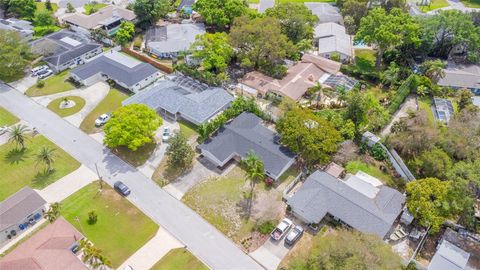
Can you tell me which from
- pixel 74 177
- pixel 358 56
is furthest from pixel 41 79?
pixel 358 56

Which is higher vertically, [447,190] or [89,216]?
[447,190]

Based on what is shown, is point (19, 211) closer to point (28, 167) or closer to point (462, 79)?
point (28, 167)

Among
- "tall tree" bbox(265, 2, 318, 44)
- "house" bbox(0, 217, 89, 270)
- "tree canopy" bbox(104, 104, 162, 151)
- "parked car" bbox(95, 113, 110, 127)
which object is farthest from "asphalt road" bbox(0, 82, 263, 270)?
"tall tree" bbox(265, 2, 318, 44)

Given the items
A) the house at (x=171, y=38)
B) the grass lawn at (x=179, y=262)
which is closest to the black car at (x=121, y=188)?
the grass lawn at (x=179, y=262)

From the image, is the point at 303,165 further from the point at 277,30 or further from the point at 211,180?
the point at 277,30

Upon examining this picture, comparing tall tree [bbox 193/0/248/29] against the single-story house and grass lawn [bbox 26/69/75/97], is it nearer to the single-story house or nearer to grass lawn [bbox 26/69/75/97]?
the single-story house
